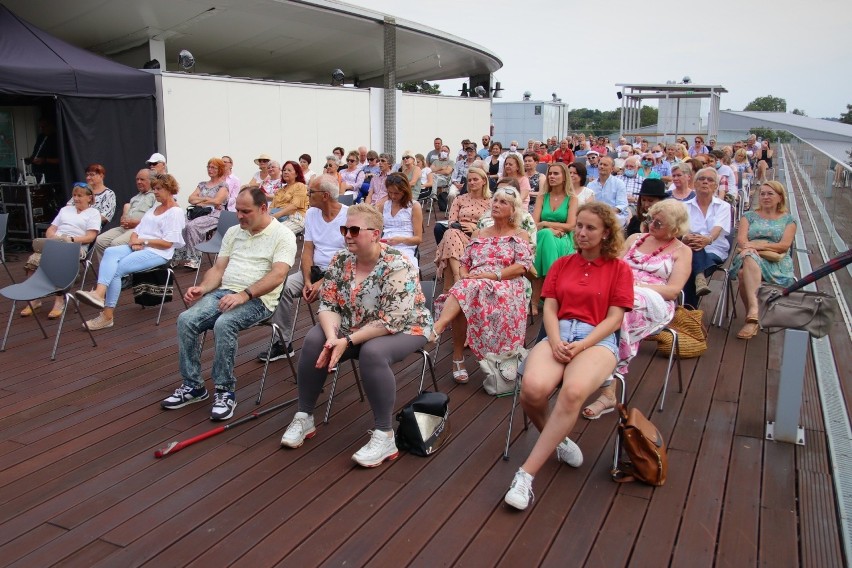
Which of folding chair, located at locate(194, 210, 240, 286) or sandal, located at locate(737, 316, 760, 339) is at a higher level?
folding chair, located at locate(194, 210, 240, 286)

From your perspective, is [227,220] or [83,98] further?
[83,98]

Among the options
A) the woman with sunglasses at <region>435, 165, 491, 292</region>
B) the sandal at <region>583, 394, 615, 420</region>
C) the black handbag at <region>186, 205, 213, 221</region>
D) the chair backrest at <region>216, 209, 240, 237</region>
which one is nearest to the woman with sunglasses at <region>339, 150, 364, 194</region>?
the black handbag at <region>186, 205, 213, 221</region>

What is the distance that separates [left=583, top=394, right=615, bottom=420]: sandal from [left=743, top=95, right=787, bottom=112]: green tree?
7405 cm

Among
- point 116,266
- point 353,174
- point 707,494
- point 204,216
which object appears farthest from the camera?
point 353,174

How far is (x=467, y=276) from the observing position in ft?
15.2

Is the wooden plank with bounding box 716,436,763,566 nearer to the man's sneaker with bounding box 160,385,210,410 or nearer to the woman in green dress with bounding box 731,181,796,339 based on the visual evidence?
the woman in green dress with bounding box 731,181,796,339

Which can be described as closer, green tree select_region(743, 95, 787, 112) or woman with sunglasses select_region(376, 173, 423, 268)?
woman with sunglasses select_region(376, 173, 423, 268)

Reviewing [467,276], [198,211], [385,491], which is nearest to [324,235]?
[467,276]

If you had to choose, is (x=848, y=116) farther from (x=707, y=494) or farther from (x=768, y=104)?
(x=707, y=494)

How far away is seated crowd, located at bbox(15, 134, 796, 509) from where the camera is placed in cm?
330

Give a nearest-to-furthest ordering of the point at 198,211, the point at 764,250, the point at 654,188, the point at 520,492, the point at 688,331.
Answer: the point at 520,492, the point at 688,331, the point at 764,250, the point at 654,188, the point at 198,211

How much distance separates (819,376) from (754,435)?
3.84 ft

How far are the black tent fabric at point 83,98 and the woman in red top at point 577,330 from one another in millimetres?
7554

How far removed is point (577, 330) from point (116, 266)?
13.5ft
